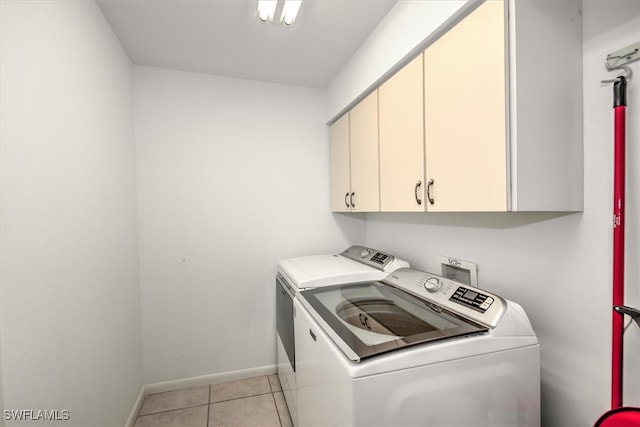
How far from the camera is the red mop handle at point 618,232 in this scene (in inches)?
34.2

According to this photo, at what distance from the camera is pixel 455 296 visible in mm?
1268

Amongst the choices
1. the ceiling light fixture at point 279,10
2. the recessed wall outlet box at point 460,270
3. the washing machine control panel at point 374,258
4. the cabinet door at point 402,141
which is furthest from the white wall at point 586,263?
the ceiling light fixture at point 279,10

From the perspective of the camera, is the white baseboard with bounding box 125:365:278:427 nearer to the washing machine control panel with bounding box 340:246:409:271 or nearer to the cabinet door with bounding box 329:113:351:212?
the washing machine control panel with bounding box 340:246:409:271

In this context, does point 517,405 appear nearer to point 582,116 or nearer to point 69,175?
point 582,116

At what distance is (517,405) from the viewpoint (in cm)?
104

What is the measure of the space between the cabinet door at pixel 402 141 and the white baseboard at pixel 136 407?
2053mm

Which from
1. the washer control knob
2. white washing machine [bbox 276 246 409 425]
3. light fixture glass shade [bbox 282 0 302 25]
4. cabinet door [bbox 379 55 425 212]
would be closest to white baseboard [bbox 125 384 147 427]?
white washing machine [bbox 276 246 409 425]

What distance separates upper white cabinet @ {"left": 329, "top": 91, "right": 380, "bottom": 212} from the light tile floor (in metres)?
1.49

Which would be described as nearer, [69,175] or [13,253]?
[13,253]

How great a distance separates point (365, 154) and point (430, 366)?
4.24ft

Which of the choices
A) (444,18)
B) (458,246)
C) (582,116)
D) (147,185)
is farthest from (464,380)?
(147,185)

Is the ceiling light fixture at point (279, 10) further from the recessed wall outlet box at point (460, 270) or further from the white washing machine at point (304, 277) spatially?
the recessed wall outlet box at point (460, 270)

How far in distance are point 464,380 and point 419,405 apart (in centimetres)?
19

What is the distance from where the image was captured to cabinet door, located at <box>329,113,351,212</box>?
2.15 m
